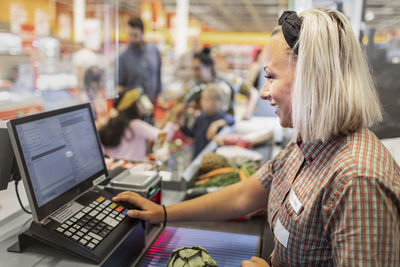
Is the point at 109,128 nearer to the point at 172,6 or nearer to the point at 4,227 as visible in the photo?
the point at 4,227

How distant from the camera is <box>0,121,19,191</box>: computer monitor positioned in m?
1.08

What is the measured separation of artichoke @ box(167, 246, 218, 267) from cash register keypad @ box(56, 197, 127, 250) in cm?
22

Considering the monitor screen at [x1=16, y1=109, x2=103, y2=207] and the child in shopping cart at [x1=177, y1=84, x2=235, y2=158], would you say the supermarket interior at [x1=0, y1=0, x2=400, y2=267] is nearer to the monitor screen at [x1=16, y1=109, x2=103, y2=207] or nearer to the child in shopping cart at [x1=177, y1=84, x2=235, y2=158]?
the monitor screen at [x1=16, y1=109, x2=103, y2=207]

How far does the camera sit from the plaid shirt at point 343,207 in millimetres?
834

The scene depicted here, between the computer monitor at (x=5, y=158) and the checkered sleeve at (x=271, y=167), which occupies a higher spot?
the computer monitor at (x=5, y=158)

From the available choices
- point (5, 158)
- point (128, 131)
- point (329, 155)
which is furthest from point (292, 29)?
point (128, 131)

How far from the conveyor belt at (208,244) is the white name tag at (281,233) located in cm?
22

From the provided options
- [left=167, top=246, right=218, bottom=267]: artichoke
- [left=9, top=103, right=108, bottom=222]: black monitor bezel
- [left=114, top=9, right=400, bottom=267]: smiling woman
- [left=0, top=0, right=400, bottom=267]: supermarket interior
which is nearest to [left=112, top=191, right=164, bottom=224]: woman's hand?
[left=0, top=0, right=400, bottom=267]: supermarket interior

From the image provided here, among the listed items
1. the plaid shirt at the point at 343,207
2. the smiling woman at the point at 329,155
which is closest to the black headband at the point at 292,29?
the smiling woman at the point at 329,155

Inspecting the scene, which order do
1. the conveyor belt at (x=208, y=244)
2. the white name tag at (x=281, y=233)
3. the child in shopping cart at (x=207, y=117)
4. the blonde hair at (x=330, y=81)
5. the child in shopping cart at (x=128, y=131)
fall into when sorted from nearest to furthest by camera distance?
the blonde hair at (x=330, y=81), the white name tag at (x=281, y=233), the conveyor belt at (x=208, y=244), the child in shopping cart at (x=128, y=131), the child in shopping cart at (x=207, y=117)

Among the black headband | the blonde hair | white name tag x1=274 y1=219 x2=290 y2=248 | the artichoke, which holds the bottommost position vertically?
the artichoke

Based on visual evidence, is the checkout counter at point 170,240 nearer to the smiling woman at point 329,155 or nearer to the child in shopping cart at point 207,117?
the smiling woman at point 329,155

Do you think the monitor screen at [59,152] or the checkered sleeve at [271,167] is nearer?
the monitor screen at [59,152]

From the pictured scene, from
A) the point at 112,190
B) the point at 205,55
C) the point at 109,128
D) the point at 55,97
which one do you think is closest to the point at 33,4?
the point at 55,97
